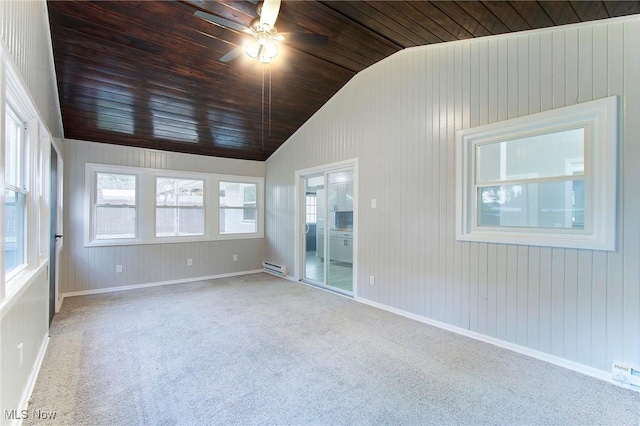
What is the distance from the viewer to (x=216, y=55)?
356cm

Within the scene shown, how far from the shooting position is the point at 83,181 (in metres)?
4.86

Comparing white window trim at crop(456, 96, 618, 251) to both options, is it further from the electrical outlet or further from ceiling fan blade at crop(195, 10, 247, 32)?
the electrical outlet

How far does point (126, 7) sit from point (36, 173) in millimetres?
1720

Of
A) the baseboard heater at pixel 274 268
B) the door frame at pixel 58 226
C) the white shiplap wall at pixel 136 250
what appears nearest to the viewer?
the door frame at pixel 58 226

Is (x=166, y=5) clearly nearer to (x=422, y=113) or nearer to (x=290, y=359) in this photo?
(x=422, y=113)

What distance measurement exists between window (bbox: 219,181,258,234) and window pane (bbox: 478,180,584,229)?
4.76m

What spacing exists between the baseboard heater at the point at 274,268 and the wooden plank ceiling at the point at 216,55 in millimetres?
2700

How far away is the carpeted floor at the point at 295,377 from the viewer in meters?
1.96

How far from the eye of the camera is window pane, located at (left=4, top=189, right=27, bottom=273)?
6.63 feet

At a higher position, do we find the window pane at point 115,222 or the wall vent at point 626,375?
the window pane at point 115,222

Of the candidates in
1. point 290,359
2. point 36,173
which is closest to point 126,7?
point 36,173

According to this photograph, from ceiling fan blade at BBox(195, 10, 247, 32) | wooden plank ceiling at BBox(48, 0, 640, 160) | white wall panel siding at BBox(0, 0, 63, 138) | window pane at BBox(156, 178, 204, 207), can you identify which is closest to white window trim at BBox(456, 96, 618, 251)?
wooden plank ceiling at BBox(48, 0, 640, 160)

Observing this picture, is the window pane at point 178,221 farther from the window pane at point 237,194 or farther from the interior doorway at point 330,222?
the interior doorway at point 330,222

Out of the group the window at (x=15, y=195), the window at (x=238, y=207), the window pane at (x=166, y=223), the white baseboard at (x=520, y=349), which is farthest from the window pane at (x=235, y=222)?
the window at (x=15, y=195)
